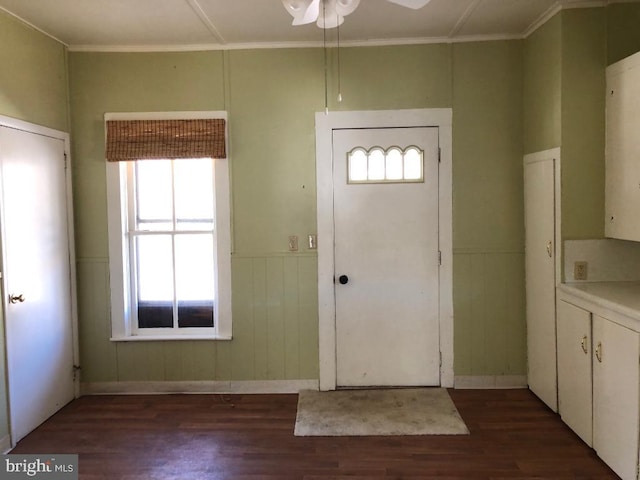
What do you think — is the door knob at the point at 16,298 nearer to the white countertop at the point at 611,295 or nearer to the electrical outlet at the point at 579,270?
the white countertop at the point at 611,295

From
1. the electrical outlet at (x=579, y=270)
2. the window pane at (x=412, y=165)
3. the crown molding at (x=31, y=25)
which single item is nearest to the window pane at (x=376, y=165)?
the window pane at (x=412, y=165)

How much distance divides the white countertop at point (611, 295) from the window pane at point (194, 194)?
2612 mm

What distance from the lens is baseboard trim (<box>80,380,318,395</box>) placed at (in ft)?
12.3

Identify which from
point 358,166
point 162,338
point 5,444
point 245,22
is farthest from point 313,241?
point 5,444

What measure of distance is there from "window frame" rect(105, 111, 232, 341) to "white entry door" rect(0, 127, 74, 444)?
0.32m

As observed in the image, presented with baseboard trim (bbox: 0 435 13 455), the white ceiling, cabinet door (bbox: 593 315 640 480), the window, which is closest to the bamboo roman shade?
the white ceiling

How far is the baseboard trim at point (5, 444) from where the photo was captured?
2.90 meters

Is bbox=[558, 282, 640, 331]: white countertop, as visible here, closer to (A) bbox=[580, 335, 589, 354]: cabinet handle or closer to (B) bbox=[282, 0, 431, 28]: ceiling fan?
(A) bbox=[580, 335, 589, 354]: cabinet handle

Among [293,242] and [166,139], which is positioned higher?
[166,139]

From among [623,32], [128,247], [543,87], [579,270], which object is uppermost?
[623,32]

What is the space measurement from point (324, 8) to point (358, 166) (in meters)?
1.54

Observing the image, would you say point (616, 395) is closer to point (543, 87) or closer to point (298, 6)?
point (543, 87)

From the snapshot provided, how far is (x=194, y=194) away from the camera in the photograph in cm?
376

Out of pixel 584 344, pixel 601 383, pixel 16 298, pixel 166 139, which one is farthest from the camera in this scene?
pixel 166 139
